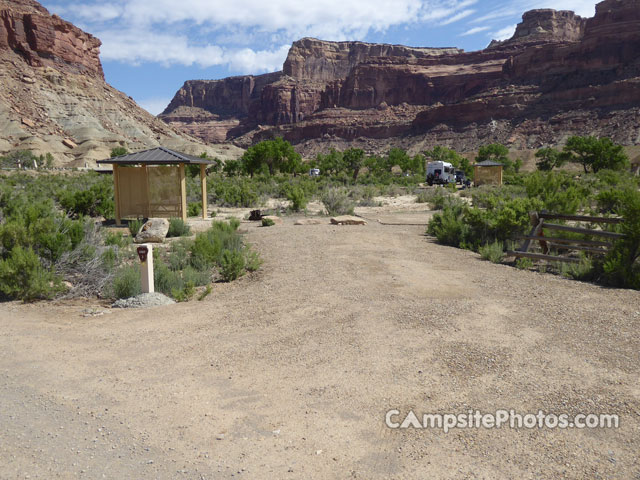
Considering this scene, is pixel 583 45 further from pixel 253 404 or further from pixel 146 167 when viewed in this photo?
pixel 253 404

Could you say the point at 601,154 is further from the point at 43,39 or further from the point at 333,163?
the point at 43,39

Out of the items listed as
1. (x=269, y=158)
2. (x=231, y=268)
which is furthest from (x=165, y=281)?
(x=269, y=158)

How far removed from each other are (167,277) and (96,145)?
83219 millimetres

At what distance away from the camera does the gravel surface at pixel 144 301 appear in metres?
7.35

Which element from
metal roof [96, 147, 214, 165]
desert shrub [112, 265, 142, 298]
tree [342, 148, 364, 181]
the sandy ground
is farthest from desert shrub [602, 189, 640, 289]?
tree [342, 148, 364, 181]

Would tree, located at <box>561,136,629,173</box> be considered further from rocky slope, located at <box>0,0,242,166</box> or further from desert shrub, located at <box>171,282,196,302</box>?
rocky slope, located at <box>0,0,242,166</box>

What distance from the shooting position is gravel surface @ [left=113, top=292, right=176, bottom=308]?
289 inches

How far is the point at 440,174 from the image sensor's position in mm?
43750

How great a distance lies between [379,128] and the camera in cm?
13500

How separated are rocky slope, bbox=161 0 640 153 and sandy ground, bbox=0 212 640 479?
84.4m

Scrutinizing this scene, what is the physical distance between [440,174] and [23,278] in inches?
1559

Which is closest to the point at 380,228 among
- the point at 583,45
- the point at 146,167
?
the point at 146,167

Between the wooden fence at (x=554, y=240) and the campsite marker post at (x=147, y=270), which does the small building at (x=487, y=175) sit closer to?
the wooden fence at (x=554, y=240)

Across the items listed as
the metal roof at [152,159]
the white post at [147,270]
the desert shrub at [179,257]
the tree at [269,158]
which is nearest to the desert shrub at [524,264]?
the desert shrub at [179,257]
